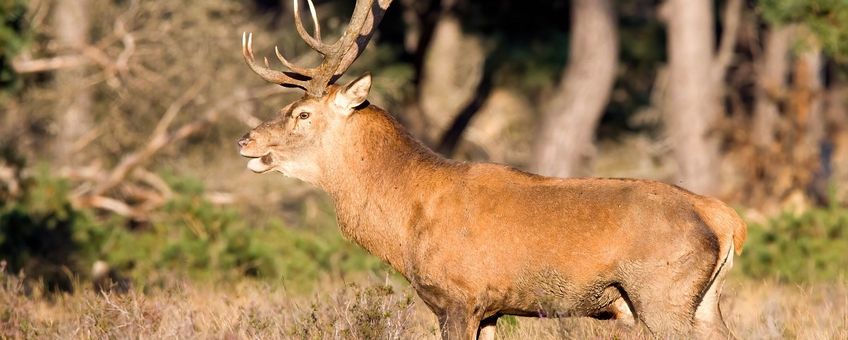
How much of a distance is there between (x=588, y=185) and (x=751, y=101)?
28.8 m

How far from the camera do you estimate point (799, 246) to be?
1453 cm

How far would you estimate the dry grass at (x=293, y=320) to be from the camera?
768 centimetres

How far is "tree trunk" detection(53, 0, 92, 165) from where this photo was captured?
20.1 meters

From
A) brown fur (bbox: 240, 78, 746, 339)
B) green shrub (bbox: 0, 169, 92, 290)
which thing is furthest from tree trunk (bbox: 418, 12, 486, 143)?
brown fur (bbox: 240, 78, 746, 339)

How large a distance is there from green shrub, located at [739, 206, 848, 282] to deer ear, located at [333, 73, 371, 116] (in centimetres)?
716

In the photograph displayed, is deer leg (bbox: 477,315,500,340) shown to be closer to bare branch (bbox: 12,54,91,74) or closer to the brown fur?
→ the brown fur

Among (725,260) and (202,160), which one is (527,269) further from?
(202,160)

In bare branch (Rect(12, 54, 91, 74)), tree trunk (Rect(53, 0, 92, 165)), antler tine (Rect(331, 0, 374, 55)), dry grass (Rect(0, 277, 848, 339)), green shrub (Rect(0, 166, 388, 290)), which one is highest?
antler tine (Rect(331, 0, 374, 55))

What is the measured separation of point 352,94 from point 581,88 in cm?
1159

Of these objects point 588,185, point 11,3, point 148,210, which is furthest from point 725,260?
point 148,210

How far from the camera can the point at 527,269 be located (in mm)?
7207

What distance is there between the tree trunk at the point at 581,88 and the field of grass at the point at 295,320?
32.1ft

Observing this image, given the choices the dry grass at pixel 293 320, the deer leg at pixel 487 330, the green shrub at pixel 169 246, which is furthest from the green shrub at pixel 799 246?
the deer leg at pixel 487 330

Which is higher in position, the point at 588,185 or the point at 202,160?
the point at 588,185
